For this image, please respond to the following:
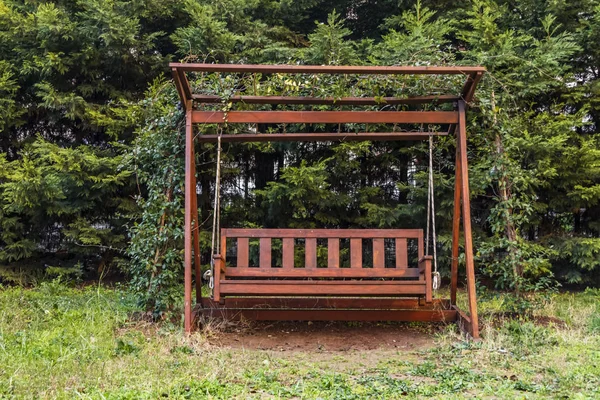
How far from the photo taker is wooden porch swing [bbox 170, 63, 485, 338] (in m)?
3.62

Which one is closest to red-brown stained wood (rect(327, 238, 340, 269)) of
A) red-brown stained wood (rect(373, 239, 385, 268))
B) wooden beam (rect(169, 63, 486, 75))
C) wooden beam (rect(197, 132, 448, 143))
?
red-brown stained wood (rect(373, 239, 385, 268))

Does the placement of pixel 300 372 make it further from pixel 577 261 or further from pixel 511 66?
pixel 511 66

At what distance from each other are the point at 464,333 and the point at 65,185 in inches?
209

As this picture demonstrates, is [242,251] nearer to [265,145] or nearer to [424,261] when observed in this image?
[424,261]

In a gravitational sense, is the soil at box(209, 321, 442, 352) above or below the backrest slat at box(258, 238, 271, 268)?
below

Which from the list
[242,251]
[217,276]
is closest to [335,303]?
[242,251]

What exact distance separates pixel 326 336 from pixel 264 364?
1.18 m

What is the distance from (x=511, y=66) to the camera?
601cm

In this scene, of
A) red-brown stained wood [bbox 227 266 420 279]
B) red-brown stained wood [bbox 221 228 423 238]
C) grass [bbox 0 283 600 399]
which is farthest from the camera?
red-brown stained wood [bbox 221 228 423 238]

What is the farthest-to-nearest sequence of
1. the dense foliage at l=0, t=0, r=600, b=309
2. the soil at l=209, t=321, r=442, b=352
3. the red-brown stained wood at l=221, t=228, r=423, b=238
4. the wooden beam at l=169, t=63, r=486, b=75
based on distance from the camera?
the dense foliage at l=0, t=0, r=600, b=309
the red-brown stained wood at l=221, t=228, r=423, b=238
the soil at l=209, t=321, r=442, b=352
the wooden beam at l=169, t=63, r=486, b=75

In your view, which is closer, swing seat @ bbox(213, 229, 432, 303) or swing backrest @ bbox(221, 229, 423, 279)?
swing seat @ bbox(213, 229, 432, 303)

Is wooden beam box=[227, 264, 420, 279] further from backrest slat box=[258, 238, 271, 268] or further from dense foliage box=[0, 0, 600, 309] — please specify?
dense foliage box=[0, 0, 600, 309]

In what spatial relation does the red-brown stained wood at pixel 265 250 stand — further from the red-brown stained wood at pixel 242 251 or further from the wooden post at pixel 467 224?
the wooden post at pixel 467 224

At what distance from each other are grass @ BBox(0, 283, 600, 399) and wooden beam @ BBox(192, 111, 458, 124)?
5.67 ft
